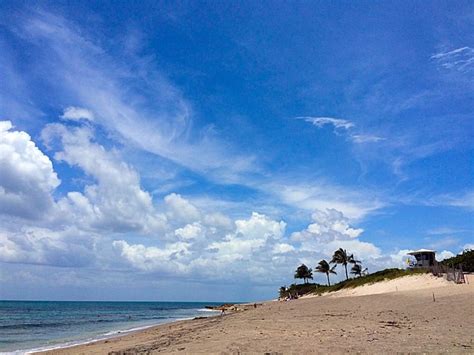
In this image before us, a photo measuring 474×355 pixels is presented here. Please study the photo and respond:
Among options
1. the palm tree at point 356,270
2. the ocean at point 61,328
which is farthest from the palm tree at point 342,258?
the ocean at point 61,328

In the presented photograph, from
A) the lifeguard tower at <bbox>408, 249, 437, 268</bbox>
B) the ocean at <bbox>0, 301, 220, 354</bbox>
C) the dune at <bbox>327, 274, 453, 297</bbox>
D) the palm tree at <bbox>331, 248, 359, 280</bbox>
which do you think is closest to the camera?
the ocean at <bbox>0, 301, 220, 354</bbox>

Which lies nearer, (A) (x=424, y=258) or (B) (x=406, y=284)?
(B) (x=406, y=284)

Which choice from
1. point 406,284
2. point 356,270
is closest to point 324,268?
point 356,270

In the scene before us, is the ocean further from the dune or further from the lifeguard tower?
the lifeguard tower

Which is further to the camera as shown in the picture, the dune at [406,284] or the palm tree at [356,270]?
the palm tree at [356,270]

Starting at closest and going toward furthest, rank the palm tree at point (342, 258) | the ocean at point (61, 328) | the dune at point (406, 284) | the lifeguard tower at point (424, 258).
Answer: the ocean at point (61, 328) < the dune at point (406, 284) < the lifeguard tower at point (424, 258) < the palm tree at point (342, 258)

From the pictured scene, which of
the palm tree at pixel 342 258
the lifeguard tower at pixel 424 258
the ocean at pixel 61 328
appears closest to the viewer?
the ocean at pixel 61 328

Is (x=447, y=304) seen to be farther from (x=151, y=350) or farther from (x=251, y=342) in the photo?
(x=151, y=350)

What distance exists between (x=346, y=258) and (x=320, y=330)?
68014 mm

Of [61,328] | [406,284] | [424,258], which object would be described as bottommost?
[61,328]

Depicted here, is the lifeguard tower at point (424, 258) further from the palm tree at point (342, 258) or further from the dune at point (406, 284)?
the palm tree at point (342, 258)

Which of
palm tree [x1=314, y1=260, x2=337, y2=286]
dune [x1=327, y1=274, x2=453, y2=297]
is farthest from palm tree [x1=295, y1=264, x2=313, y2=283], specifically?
dune [x1=327, y1=274, x2=453, y2=297]

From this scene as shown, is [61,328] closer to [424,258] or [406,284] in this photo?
[406,284]

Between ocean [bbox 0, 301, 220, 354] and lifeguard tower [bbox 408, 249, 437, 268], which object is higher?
lifeguard tower [bbox 408, 249, 437, 268]
